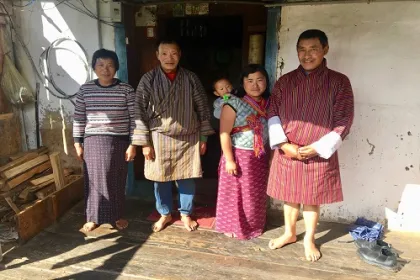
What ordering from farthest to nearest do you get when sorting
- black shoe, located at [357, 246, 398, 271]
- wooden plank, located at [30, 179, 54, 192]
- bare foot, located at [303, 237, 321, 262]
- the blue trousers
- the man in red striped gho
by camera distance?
wooden plank, located at [30, 179, 54, 192] < the blue trousers < bare foot, located at [303, 237, 321, 262] < black shoe, located at [357, 246, 398, 271] < the man in red striped gho

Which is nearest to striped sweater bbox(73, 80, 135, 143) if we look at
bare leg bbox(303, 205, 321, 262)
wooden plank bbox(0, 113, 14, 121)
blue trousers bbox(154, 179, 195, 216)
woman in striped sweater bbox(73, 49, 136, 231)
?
woman in striped sweater bbox(73, 49, 136, 231)

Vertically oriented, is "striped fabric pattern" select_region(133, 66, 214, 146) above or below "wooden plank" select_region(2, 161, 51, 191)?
above

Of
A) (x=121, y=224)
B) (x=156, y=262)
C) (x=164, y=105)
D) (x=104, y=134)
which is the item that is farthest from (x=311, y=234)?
(x=104, y=134)

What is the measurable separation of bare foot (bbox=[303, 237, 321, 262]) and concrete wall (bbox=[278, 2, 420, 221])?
0.85m

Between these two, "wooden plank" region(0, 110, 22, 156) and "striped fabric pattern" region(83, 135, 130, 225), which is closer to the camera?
"striped fabric pattern" region(83, 135, 130, 225)

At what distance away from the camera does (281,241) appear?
3275mm

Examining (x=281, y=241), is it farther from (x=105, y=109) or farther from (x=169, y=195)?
(x=105, y=109)

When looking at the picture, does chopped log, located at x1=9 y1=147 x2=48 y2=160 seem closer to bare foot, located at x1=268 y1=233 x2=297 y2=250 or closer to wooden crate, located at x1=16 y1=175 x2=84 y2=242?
wooden crate, located at x1=16 y1=175 x2=84 y2=242

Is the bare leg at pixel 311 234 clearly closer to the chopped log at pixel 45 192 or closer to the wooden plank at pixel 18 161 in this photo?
the chopped log at pixel 45 192

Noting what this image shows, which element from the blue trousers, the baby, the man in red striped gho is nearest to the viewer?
the man in red striped gho

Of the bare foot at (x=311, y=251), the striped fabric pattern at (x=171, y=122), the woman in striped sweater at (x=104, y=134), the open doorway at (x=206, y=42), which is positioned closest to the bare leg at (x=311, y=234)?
the bare foot at (x=311, y=251)

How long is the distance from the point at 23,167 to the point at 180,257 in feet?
6.71

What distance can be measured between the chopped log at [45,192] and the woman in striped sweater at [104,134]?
0.61 m

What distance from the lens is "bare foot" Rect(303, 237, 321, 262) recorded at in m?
3.08
